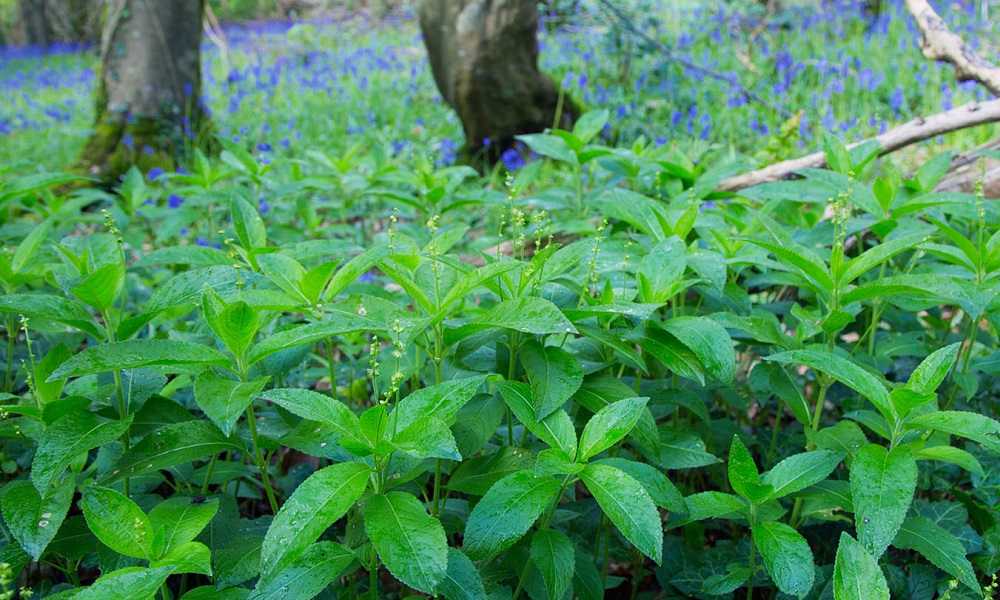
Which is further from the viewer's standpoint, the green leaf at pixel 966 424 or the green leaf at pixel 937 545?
the green leaf at pixel 937 545

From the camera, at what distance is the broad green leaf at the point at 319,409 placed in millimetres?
1127

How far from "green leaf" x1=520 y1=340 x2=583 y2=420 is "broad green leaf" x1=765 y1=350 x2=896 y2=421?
345mm

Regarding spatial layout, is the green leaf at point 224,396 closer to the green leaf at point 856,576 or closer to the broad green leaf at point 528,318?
the broad green leaf at point 528,318

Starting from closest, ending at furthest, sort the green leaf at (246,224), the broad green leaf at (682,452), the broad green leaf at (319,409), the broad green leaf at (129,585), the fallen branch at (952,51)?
1. the broad green leaf at (129,585)
2. the broad green leaf at (319,409)
3. the broad green leaf at (682,452)
4. the green leaf at (246,224)
5. the fallen branch at (952,51)

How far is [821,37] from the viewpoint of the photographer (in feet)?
23.7

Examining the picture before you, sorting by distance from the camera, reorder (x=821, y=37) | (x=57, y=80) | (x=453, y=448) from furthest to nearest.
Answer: (x=57, y=80)
(x=821, y=37)
(x=453, y=448)

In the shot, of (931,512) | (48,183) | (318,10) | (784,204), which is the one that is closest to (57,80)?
(318,10)

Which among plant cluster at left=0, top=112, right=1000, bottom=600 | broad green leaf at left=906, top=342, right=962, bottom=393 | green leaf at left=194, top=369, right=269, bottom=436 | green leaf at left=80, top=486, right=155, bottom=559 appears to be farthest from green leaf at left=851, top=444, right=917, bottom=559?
green leaf at left=80, top=486, right=155, bottom=559

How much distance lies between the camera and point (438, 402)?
1.19 meters

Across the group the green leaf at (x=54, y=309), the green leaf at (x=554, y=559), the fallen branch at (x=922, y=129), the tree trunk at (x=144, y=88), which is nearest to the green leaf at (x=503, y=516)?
the green leaf at (x=554, y=559)

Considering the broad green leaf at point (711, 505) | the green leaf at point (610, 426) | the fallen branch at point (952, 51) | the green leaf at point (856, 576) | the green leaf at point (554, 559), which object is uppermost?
the fallen branch at point (952, 51)

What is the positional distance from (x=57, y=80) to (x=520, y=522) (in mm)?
12563

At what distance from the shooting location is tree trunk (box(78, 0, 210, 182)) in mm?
5234

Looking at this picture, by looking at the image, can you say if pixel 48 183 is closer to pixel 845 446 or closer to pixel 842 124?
pixel 845 446
